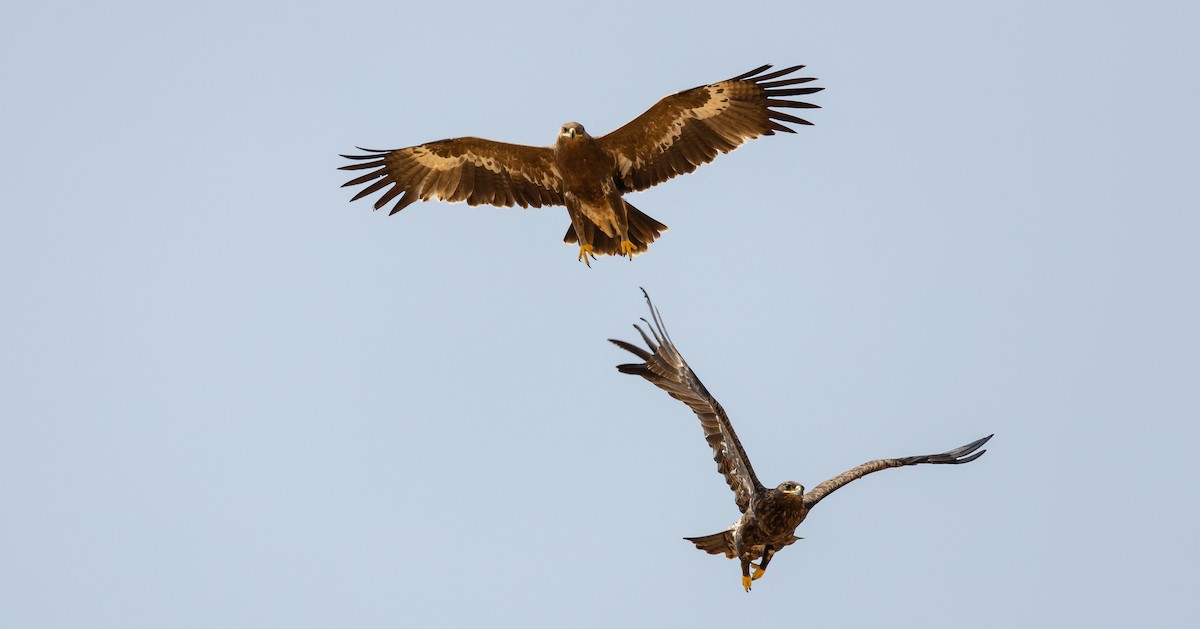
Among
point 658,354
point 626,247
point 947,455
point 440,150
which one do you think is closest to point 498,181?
point 440,150

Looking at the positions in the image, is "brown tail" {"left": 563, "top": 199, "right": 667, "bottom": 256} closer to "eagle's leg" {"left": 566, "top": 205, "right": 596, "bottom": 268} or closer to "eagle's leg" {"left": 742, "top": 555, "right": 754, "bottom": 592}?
"eagle's leg" {"left": 566, "top": 205, "right": 596, "bottom": 268}

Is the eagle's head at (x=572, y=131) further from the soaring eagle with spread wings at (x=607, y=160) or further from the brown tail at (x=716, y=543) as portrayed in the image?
the brown tail at (x=716, y=543)

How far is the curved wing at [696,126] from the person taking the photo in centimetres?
A: 1573

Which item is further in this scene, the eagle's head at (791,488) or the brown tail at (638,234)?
the brown tail at (638,234)

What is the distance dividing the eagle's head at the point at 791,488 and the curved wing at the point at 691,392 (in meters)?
0.19

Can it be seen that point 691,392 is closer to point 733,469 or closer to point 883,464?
point 733,469

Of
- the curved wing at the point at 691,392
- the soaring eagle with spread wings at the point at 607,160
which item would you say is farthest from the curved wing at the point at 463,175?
the curved wing at the point at 691,392

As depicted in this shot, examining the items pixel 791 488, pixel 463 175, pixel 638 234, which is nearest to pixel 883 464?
pixel 791 488

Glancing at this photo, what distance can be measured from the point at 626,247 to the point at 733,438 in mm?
4442

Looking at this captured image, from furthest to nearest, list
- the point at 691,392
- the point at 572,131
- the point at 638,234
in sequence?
the point at 638,234 < the point at 572,131 < the point at 691,392

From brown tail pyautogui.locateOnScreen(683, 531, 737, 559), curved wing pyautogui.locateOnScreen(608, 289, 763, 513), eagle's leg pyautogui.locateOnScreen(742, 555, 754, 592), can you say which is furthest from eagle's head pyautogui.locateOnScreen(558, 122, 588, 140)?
eagle's leg pyautogui.locateOnScreen(742, 555, 754, 592)

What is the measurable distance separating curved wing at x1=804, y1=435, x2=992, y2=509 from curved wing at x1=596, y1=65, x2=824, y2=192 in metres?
4.06

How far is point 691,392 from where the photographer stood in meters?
12.3

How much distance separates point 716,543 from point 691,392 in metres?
1.52
